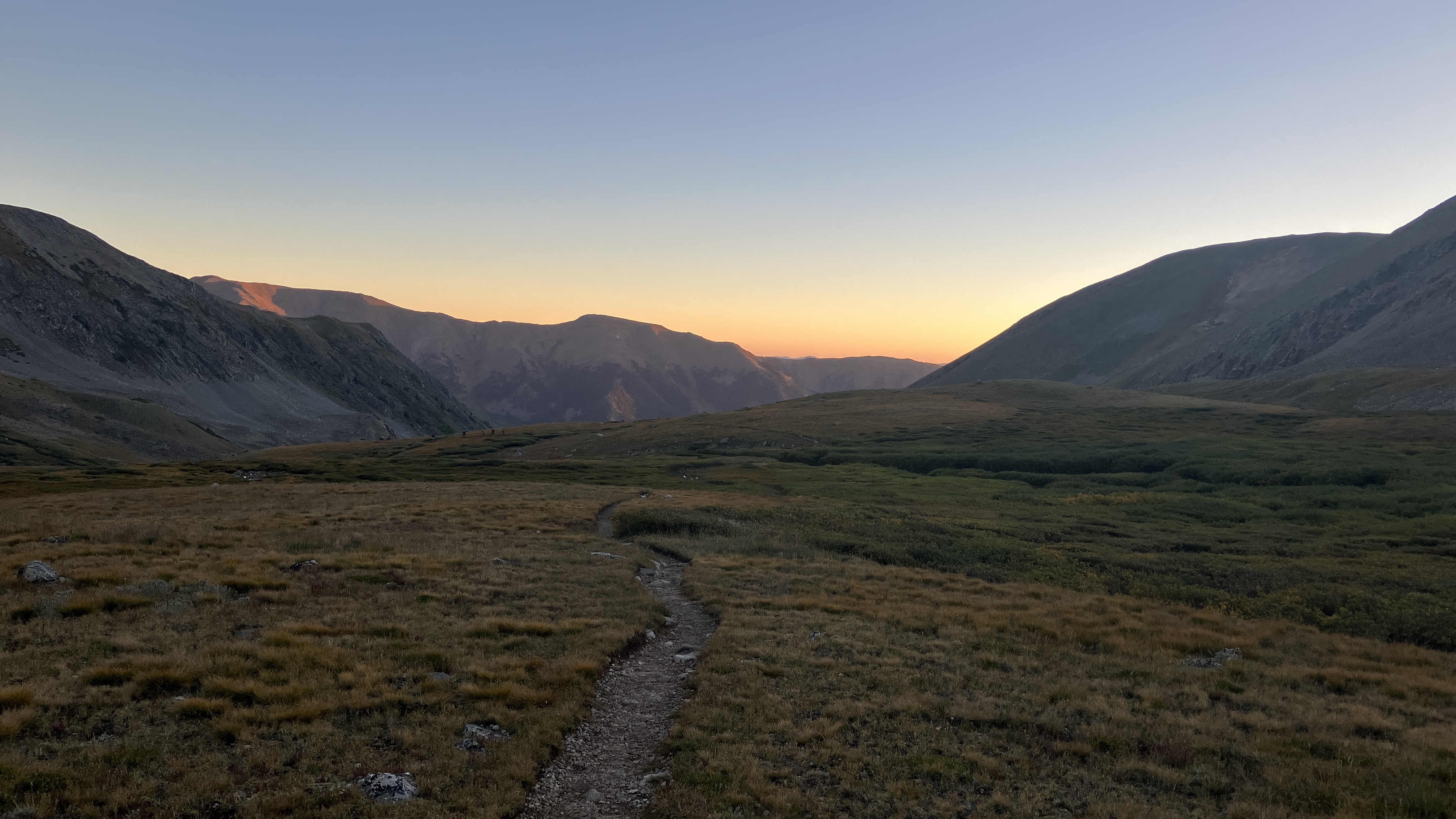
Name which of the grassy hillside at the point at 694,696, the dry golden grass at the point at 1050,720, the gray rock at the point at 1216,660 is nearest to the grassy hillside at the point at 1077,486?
the gray rock at the point at 1216,660

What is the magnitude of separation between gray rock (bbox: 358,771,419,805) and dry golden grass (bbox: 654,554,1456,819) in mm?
4338

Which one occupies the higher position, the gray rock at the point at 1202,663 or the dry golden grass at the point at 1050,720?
the dry golden grass at the point at 1050,720

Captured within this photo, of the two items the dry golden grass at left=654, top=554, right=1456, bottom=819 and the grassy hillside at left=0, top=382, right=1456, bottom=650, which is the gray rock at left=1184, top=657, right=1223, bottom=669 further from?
the grassy hillside at left=0, top=382, right=1456, bottom=650

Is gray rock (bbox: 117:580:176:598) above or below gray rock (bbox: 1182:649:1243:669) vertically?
above

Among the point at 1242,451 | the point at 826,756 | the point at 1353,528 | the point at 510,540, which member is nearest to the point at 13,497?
the point at 510,540

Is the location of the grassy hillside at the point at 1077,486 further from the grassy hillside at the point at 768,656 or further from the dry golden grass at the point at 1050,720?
the dry golden grass at the point at 1050,720

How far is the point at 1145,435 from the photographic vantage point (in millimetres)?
123375

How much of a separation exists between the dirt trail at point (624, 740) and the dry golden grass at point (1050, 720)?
0.73 meters

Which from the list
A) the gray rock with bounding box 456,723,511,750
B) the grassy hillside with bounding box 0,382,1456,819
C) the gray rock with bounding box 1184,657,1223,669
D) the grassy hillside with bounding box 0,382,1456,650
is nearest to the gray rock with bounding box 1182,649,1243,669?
the gray rock with bounding box 1184,657,1223,669

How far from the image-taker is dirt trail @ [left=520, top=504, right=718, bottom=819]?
12.2m

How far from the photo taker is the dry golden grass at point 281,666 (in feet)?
35.8

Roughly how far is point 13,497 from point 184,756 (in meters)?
65.5

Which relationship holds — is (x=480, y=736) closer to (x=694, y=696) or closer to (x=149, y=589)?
(x=694, y=696)

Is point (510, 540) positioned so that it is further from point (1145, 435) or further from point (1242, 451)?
point (1145, 435)
